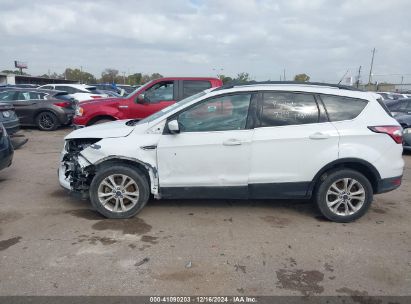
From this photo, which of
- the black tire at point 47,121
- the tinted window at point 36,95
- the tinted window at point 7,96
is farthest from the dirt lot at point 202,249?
the tinted window at point 7,96

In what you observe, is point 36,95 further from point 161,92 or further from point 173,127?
point 173,127

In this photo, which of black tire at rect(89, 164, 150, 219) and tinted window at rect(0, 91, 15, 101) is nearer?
black tire at rect(89, 164, 150, 219)

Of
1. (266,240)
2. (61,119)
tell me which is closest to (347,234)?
(266,240)

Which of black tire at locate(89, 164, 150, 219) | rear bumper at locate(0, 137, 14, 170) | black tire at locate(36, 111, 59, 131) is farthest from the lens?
black tire at locate(36, 111, 59, 131)

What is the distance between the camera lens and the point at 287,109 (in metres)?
4.70

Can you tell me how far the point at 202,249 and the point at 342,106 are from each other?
252 centimetres

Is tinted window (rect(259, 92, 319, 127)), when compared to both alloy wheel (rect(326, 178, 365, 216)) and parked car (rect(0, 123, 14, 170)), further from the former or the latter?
parked car (rect(0, 123, 14, 170))

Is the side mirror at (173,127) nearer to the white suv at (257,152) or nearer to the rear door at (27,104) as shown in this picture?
the white suv at (257,152)

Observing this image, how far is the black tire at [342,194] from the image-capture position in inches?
183

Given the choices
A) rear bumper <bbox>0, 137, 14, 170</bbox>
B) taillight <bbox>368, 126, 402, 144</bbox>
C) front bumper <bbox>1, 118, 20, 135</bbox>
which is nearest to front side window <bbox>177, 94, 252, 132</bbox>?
taillight <bbox>368, 126, 402, 144</bbox>

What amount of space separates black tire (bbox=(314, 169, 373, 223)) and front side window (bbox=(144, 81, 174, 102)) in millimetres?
5244

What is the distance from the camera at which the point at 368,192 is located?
468cm

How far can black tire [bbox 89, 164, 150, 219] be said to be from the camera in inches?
183

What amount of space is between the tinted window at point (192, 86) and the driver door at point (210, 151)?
14.7 ft
